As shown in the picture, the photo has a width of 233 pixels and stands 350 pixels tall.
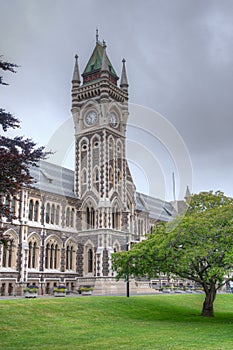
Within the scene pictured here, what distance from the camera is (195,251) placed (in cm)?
2523

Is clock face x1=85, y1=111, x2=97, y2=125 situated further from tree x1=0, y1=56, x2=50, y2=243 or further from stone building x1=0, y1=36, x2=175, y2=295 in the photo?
tree x1=0, y1=56, x2=50, y2=243

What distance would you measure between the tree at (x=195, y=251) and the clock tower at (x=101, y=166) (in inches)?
831

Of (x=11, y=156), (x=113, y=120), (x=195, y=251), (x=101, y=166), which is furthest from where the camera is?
(x=113, y=120)

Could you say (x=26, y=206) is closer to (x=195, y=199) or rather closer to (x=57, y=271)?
(x=57, y=271)

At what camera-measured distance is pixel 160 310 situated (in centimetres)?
3038

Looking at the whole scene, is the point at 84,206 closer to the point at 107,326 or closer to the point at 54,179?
the point at 54,179

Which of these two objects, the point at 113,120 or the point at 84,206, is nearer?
the point at 84,206

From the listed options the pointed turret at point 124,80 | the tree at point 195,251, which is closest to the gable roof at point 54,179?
the pointed turret at point 124,80

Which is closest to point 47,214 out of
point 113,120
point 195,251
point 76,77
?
point 113,120

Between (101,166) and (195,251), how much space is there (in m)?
27.8

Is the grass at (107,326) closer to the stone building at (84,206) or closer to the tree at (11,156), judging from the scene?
the tree at (11,156)

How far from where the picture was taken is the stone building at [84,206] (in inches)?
1725

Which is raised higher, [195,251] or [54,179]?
[54,179]

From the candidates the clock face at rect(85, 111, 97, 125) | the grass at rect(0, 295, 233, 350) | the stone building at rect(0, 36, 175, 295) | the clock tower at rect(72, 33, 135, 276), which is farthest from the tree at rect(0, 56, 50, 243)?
the clock face at rect(85, 111, 97, 125)
